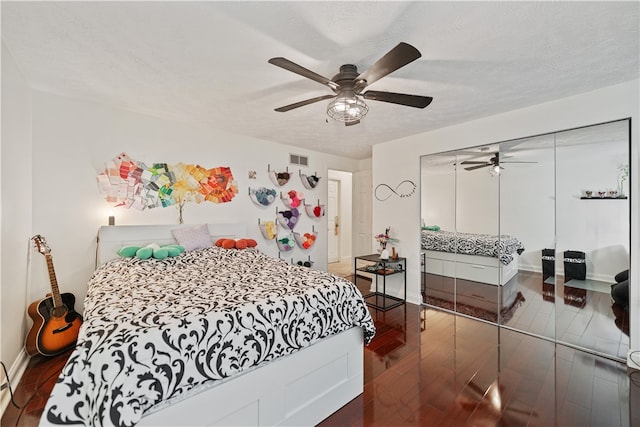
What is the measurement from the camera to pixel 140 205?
320cm

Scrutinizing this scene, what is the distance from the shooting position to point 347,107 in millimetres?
2047

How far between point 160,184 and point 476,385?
385 centimetres

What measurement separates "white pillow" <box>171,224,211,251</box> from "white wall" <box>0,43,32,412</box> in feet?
4.12

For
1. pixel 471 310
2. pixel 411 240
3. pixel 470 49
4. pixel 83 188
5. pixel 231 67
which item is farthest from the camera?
pixel 411 240

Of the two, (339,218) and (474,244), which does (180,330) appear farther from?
(339,218)

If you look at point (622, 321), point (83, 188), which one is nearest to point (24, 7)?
point (83, 188)

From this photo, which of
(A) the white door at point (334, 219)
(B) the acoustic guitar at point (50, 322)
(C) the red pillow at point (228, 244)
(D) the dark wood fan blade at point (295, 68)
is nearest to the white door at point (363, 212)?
(A) the white door at point (334, 219)

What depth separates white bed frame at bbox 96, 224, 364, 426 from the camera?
1.30m

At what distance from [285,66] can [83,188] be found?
273 cm

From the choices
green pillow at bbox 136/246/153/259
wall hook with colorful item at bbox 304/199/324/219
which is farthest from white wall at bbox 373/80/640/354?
green pillow at bbox 136/246/153/259

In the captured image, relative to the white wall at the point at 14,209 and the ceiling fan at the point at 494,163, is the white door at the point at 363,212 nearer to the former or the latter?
the ceiling fan at the point at 494,163

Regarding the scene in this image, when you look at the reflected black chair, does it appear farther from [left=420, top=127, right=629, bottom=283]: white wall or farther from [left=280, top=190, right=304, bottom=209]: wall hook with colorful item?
[left=280, top=190, right=304, bottom=209]: wall hook with colorful item

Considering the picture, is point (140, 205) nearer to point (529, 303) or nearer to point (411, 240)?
point (411, 240)

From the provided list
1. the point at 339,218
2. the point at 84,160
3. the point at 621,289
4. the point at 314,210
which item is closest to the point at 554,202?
the point at 621,289
